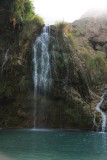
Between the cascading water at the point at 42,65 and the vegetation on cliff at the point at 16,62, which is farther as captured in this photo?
the cascading water at the point at 42,65

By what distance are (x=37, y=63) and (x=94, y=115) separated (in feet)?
23.4

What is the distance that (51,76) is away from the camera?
29.8 m

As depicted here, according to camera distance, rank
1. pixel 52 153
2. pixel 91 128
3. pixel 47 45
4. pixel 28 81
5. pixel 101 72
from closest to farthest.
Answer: pixel 52 153 < pixel 91 128 < pixel 28 81 < pixel 47 45 < pixel 101 72

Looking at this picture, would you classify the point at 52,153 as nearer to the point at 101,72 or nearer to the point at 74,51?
the point at 74,51

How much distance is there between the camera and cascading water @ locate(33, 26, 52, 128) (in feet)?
95.7

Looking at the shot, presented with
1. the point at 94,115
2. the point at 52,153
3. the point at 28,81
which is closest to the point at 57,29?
the point at 28,81

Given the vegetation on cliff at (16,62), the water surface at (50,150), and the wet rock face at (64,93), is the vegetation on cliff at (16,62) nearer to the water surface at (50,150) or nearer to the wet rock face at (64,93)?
the wet rock face at (64,93)

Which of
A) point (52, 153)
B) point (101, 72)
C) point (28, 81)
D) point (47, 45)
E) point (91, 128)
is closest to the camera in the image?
point (52, 153)

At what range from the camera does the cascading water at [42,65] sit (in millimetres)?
29156

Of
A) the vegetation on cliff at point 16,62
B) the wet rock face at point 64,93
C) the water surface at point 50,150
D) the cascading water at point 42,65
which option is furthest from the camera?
the cascading water at point 42,65

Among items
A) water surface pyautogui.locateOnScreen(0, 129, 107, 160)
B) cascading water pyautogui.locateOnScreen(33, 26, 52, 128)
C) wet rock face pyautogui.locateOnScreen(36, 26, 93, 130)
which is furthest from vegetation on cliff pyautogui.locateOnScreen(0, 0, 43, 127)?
water surface pyautogui.locateOnScreen(0, 129, 107, 160)

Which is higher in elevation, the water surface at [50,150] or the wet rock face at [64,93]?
the wet rock face at [64,93]

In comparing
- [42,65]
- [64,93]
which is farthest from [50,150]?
[42,65]

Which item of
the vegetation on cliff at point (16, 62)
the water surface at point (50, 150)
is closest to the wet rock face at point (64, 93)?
the vegetation on cliff at point (16, 62)
